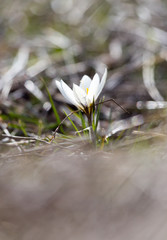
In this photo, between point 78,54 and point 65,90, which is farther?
point 78,54

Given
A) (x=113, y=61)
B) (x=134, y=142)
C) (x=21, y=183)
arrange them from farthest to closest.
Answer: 1. (x=113, y=61)
2. (x=134, y=142)
3. (x=21, y=183)

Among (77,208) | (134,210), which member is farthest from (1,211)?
(134,210)

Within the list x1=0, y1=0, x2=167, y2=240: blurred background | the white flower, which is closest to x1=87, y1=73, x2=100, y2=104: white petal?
the white flower

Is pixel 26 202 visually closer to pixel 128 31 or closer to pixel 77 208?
pixel 77 208

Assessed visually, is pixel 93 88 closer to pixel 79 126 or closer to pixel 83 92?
pixel 83 92

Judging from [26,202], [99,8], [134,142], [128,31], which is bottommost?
[134,142]

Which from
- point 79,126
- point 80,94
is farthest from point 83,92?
point 79,126
